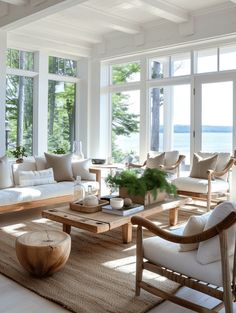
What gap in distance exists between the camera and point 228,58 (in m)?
6.07

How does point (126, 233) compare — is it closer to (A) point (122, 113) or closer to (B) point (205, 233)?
(B) point (205, 233)

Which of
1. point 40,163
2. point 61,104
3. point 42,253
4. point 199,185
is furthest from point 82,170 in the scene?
point 42,253

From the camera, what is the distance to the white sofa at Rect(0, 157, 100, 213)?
4.48 m

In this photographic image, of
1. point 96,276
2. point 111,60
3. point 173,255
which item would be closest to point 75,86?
point 111,60

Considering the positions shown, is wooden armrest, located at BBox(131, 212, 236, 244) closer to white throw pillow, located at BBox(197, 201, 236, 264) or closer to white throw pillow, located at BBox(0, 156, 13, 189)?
white throw pillow, located at BBox(197, 201, 236, 264)

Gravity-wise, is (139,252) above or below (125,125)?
below

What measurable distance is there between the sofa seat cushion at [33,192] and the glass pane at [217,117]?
276 cm

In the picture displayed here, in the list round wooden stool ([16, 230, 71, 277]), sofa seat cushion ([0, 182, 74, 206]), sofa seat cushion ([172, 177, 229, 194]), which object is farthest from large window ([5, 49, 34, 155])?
round wooden stool ([16, 230, 71, 277])

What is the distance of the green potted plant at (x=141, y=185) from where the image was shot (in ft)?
12.9

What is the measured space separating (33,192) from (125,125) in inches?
141

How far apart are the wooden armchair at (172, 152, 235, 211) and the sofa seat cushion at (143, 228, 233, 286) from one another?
267 cm

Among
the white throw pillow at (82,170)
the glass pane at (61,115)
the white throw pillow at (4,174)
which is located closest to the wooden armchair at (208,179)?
the white throw pillow at (82,170)

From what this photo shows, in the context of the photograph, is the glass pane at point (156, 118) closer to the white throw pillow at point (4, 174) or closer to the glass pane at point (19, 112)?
the glass pane at point (19, 112)

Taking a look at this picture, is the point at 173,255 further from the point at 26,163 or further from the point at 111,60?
the point at 111,60
